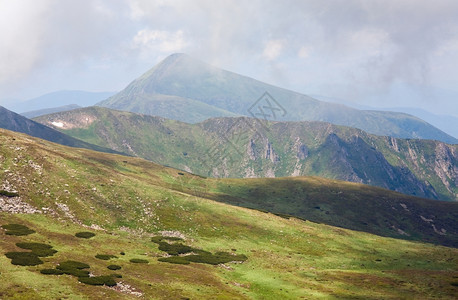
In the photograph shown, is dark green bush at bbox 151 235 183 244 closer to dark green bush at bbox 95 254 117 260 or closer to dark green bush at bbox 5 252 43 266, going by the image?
dark green bush at bbox 95 254 117 260

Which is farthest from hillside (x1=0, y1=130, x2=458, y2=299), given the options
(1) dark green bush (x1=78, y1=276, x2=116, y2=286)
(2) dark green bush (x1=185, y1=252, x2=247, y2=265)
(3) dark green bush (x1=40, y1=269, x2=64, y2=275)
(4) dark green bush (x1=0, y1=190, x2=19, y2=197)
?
(2) dark green bush (x1=185, y1=252, x2=247, y2=265)

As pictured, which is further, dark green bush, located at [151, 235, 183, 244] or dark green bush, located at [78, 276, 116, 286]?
dark green bush, located at [151, 235, 183, 244]

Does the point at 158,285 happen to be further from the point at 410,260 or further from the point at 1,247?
the point at 410,260

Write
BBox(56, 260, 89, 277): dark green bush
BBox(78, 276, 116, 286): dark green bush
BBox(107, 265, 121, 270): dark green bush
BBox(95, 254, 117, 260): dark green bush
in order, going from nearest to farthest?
BBox(78, 276, 116, 286): dark green bush, BBox(56, 260, 89, 277): dark green bush, BBox(107, 265, 121, 270): dark green bush, BBox(95, 254, 117, 260): dark green bush

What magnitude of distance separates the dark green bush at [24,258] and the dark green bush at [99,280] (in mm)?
7308

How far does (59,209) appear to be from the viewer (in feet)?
234

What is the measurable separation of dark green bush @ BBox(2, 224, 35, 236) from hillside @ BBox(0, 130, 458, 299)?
→ 122 centimetres

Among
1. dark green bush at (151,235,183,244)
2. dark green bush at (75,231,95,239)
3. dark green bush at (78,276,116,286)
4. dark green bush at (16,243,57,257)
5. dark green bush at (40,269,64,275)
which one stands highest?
dark green bush at (16,243,57,257)

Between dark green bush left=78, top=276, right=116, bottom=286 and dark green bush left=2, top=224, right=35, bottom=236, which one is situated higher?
dark green bush left=2, top=224, right=35, bottom=236

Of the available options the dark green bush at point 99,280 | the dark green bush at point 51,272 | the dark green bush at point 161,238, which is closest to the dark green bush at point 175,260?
the dark green bush at point 161,238

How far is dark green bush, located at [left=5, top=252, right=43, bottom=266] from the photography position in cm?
4425

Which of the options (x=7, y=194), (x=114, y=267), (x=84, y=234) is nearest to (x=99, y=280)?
(x=114, y=267)

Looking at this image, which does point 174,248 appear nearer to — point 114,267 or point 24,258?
point 114,267

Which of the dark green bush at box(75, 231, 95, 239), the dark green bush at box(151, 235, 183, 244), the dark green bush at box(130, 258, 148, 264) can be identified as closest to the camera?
the dark green bush at box(130, 258, 148, 264)
